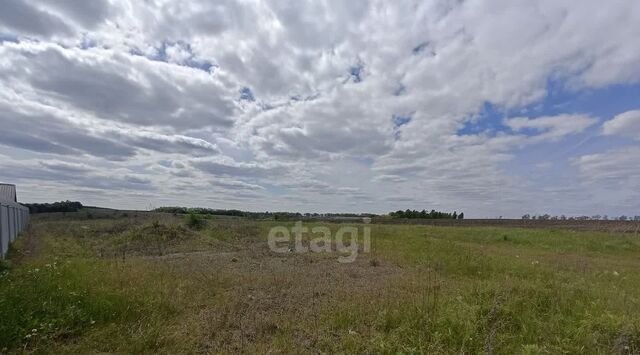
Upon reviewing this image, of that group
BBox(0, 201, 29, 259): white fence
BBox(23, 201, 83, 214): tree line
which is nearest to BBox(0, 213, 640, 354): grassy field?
BBox(0, 201, 29, 259): white fence

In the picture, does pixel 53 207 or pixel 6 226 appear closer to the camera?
pixel 6 226

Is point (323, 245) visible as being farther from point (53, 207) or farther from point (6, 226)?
point (53, 207)

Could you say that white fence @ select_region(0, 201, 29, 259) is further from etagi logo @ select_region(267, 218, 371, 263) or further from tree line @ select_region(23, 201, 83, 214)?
tree line @ select_region(23, 201, 83, 214)

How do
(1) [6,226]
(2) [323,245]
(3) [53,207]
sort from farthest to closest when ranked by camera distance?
(3) [53,207] < (2) [323,245] < (1) [6,226]

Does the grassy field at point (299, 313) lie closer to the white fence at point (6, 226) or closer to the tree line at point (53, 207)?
the white fence at point (6, 226)

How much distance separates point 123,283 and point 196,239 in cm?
1013

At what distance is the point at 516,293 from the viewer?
5.98 m

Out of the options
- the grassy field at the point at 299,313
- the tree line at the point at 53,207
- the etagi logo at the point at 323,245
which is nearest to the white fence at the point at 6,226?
the grassy field at the point at 299,313

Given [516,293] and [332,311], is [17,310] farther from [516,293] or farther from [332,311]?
[516,293]

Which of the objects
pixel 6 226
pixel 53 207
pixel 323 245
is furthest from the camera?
pixel 53 207

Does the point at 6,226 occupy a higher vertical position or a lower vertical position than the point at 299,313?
higher

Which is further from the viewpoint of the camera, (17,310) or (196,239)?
(196,239)

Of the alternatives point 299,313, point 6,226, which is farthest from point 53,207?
point 299,313

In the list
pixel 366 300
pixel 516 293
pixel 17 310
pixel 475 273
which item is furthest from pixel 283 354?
pixel 475 273
